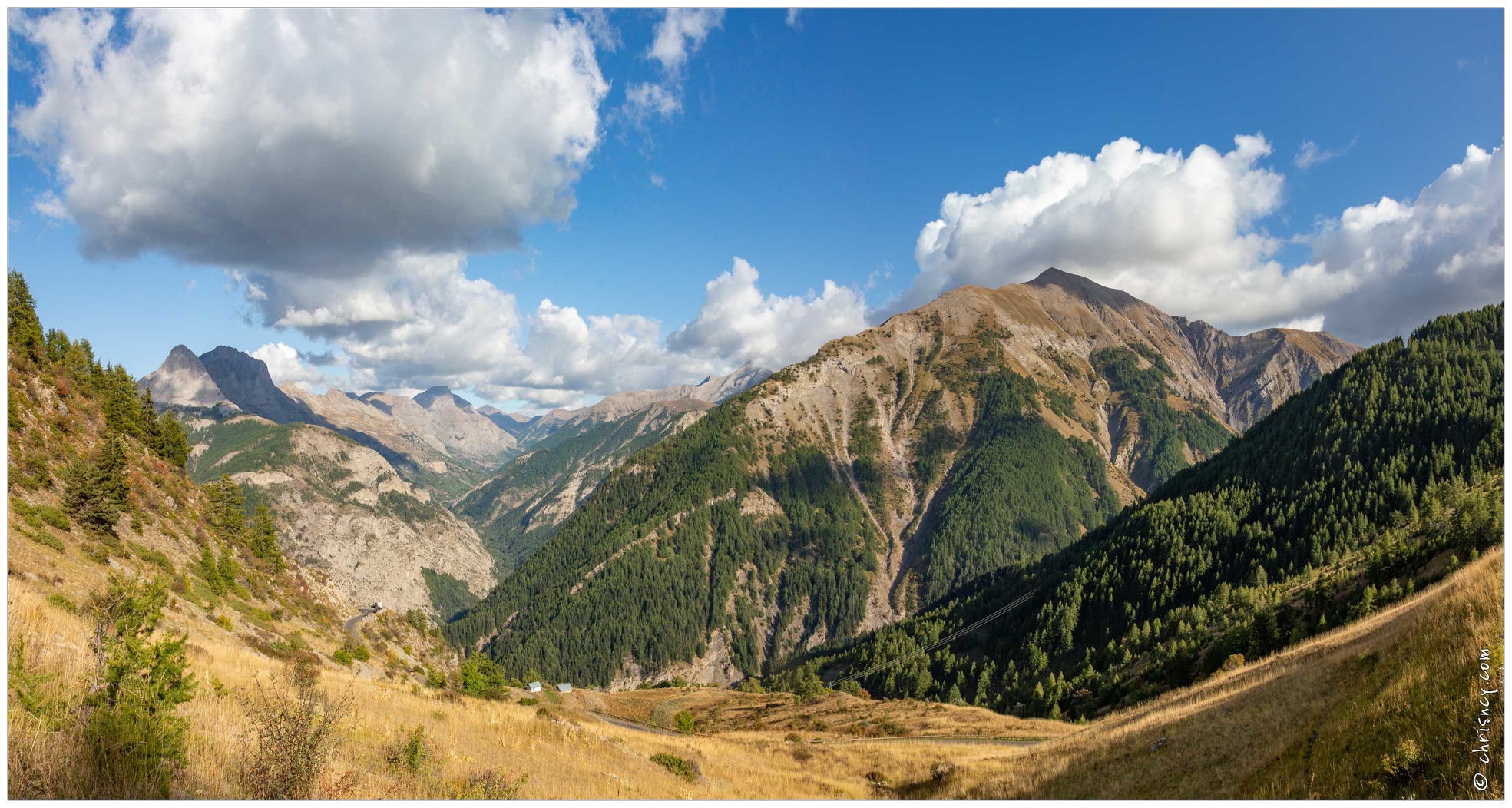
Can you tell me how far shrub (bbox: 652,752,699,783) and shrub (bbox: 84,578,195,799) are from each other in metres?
19.7

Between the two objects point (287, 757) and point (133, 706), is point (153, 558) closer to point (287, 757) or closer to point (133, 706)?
point (133, 706)

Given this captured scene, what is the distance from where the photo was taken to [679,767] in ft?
87.7

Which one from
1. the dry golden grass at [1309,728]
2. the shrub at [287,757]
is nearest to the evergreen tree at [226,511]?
the shrub at [287,757]

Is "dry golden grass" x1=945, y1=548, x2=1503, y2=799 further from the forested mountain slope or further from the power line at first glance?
the power line

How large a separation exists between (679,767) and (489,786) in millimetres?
12609

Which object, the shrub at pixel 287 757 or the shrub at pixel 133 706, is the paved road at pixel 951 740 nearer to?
the shrub at pixel 287 757

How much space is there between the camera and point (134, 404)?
234 feet

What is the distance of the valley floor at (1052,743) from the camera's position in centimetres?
1314

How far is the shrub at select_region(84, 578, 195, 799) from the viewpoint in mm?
10102

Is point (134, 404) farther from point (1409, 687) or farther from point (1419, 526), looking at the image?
point (1419, 526)

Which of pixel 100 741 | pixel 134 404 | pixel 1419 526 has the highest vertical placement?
pixel 134 404

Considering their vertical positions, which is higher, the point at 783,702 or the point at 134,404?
the point at 134,404

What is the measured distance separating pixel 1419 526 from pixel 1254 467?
79055mm

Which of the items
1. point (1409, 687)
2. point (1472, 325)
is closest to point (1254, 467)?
point (1472, 325)
